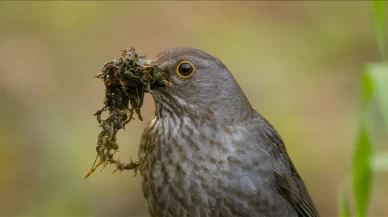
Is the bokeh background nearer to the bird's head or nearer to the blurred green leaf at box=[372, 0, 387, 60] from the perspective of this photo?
the bird's head

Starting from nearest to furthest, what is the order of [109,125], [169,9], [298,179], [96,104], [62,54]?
1. [109,125]
2. [298,179]
3. [96,104]
4. [62,54]
5. [169,9]

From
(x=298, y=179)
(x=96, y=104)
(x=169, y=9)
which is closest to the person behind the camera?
(x=298, y=179)

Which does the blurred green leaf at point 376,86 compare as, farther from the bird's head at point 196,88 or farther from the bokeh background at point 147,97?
the bokeh background at point 147,97

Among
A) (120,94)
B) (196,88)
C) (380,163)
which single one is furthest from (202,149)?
(380,163)

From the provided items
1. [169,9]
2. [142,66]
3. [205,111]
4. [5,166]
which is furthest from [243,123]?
[169,9]

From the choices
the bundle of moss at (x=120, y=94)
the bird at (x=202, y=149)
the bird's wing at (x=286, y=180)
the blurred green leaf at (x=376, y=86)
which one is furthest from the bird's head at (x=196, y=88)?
the blurred green leaf at (x=376, y=86)

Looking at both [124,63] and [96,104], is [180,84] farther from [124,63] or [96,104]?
[96,104]
